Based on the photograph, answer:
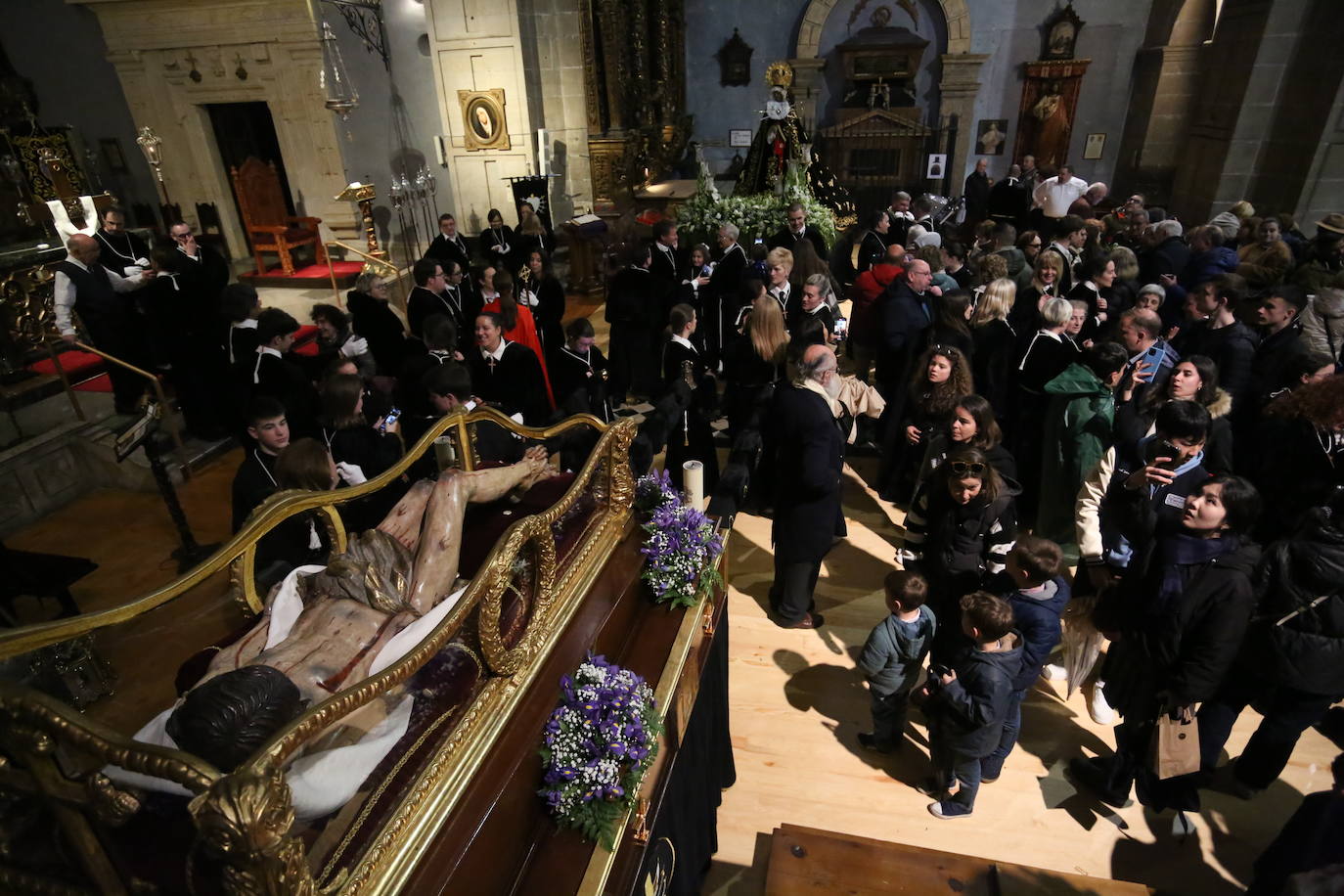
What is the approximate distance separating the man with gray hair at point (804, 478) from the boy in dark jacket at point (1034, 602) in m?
1.04

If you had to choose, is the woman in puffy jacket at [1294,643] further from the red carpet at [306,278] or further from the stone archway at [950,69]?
the stone archway at [950,69]

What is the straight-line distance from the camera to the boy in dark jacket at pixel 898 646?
3.13 metres

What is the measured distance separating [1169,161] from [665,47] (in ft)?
32.6

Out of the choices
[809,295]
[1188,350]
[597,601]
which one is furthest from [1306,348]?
[597,601]

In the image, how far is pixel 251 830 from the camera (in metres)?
1.09

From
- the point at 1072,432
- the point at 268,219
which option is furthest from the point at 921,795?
the point at 268,219

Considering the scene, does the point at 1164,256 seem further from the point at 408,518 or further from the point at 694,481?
the point at 408,518

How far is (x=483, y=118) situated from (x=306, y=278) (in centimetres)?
366

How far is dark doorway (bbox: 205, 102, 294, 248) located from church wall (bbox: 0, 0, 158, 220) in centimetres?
150

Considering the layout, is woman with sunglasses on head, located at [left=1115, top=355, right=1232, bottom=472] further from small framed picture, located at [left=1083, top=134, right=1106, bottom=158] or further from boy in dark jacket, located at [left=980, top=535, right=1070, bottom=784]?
small framed picture, located at [left=1083, top=134, right=1106, bottom=158]

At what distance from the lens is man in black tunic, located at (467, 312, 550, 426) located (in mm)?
4656

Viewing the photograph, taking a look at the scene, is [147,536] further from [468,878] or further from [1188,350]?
[1188,350]

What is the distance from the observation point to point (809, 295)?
18.1 feet

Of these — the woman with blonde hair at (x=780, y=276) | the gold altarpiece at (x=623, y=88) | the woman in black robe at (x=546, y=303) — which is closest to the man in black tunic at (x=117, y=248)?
the woman in black robe at (x=546, y=303)
